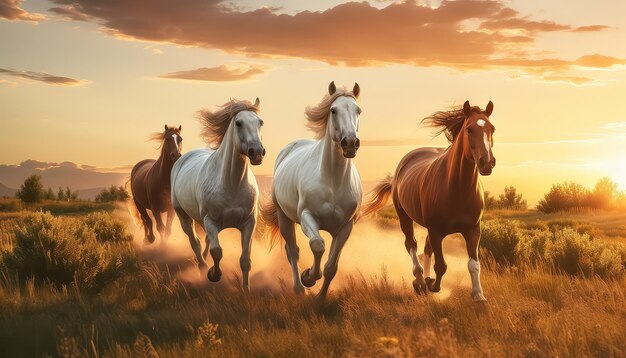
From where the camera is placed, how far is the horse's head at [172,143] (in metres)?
13.3

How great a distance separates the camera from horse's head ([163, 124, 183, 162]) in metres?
13.3

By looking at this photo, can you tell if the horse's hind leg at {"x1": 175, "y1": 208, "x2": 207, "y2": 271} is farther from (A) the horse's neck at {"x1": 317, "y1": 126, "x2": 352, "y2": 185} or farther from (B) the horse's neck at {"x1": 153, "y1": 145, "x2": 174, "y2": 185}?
(A) the horse's neck at {"x1": 317, "y1": 126, "x2": 352, "y2": 185}

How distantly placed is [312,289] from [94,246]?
3.67m

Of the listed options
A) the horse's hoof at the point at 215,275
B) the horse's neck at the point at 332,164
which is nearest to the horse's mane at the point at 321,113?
the horse's neck at the point at 332,164

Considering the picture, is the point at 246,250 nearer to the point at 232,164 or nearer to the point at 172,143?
the point at 232,164

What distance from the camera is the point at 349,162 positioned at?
27.3ft

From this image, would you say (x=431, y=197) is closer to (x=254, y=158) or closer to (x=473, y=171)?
(x=473, y=171)

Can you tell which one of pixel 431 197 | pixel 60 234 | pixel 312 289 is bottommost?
pixel 312 289

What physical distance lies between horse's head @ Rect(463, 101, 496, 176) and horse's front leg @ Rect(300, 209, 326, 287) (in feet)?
6.74

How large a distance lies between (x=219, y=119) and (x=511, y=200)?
2529cm

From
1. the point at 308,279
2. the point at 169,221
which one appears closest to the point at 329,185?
the point at 308,279

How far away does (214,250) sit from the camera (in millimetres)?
9039

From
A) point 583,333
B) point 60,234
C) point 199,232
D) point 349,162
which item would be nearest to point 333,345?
point 583,333

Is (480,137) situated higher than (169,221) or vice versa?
(480,137)
